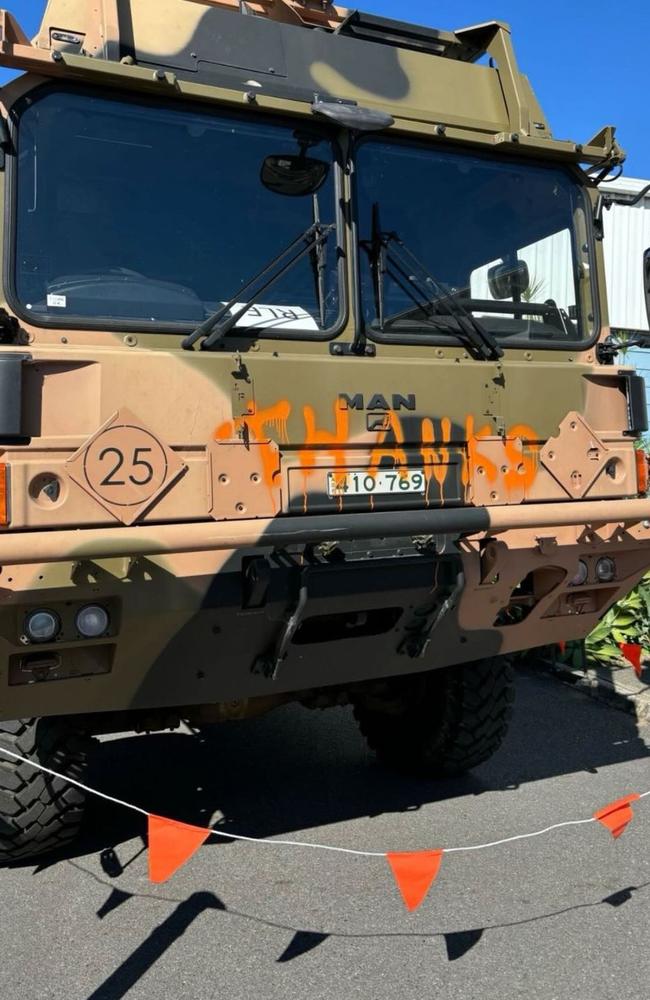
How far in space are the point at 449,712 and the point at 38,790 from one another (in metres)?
1.87

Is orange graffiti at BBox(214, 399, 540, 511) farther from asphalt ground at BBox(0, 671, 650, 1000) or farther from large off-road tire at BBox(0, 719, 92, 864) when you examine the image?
asphalt ground at BBox(0, 671, 650, 1000)

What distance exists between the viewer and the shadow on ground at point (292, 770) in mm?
3953

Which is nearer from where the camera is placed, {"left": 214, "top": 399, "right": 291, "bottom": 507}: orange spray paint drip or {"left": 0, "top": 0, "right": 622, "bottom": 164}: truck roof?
{"left": 214, "top": 399, "right": 291, "bottom": 507}: orange spray paint drip

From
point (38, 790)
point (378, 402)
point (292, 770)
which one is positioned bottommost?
point (292, 770)

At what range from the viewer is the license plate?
304cm

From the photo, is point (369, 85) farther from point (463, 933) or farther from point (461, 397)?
point (463, 933)

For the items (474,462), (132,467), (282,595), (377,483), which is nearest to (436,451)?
(474,462)

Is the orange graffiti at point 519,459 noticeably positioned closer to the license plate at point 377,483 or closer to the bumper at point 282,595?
the bumper at point 282,595

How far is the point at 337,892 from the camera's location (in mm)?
3236

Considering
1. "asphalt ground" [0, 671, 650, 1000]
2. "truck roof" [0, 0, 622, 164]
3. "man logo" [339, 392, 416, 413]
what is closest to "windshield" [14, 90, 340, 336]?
"truck roof" [0, 0, 622, 164]

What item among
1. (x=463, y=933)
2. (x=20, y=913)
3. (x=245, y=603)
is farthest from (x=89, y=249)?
(x=463, y=933)

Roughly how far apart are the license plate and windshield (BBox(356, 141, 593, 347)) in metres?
0.57

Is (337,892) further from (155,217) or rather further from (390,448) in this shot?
(155,217)

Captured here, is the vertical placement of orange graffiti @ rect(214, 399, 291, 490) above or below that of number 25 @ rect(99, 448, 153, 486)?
above
